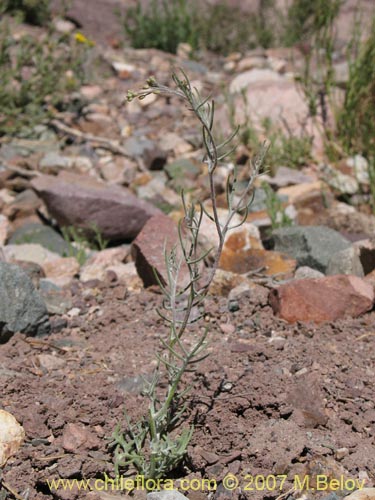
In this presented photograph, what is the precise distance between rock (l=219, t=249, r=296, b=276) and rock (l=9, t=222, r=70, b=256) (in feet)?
3.66

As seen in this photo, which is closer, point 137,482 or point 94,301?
point 137,482

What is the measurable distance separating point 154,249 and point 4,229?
1354mm

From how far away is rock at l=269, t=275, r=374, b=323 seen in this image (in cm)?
317

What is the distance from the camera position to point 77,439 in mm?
2420

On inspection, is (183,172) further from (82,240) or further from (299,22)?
(299,22)

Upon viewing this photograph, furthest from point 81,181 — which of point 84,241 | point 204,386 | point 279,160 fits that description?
point 204,386

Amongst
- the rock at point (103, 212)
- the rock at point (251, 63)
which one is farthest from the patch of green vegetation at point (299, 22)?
the rock at point (103, 212)

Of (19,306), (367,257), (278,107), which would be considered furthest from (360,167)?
(19,306)

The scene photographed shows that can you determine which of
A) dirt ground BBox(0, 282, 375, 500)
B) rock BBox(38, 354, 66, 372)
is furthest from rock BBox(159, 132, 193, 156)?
rock BBox(38, 354, 66, 372)

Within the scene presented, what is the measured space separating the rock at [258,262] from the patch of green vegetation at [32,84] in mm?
2786

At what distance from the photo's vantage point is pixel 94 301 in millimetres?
3586

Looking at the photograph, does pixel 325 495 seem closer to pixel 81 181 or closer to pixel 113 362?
pixel 113 362

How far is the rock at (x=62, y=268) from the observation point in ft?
13.2

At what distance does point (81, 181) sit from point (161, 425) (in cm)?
307
